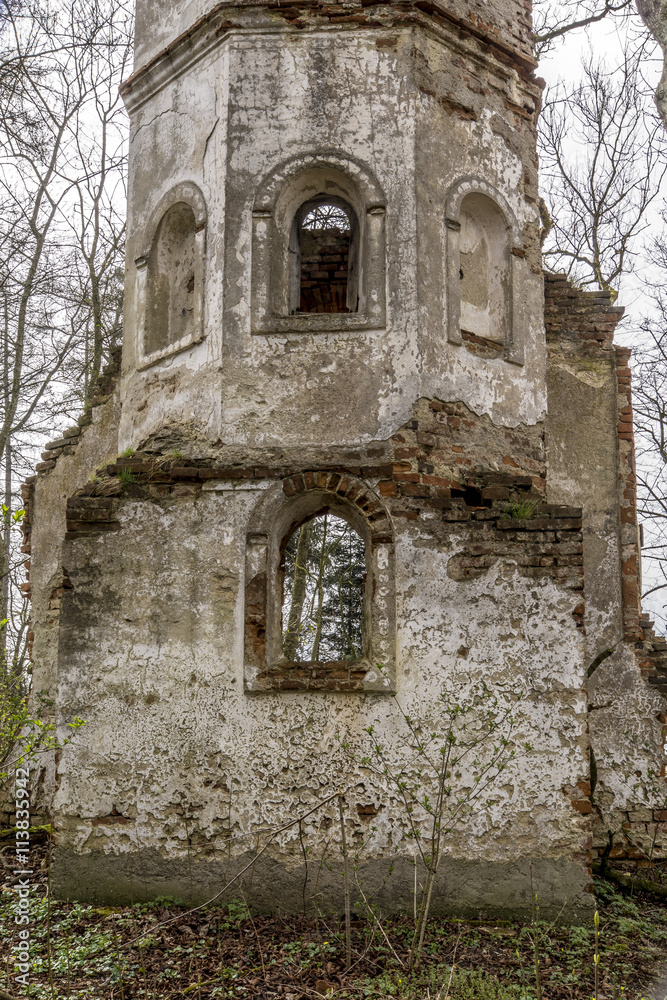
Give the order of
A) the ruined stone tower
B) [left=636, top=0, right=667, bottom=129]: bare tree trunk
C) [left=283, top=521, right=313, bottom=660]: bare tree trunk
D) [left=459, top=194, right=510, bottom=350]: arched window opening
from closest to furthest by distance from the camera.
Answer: the ruined stone tower → [left=459, top=194, right=510, bottom=350]: arched window opening → [left=636, top=0, right=667, bottom=129]: bare tree trunk → [left=283, top=521, right=313, bottom=660]: bare tree trunk

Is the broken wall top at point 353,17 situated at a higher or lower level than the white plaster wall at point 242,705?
higher

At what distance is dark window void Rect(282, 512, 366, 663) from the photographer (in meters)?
12.3

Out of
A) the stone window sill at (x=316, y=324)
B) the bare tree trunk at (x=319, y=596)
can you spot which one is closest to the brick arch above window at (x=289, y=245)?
the stone window sill at (x=316, y=324)

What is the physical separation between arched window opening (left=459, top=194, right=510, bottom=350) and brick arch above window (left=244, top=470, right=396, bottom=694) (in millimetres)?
1813

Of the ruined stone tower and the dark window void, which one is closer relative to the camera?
the ruined stone tower

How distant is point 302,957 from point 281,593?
87.6 inches

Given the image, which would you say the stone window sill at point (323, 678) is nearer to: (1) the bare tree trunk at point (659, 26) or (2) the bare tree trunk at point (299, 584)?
(1) the bare tree trunk at point (659, 26)

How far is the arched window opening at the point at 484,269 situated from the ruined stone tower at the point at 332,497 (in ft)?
0.08

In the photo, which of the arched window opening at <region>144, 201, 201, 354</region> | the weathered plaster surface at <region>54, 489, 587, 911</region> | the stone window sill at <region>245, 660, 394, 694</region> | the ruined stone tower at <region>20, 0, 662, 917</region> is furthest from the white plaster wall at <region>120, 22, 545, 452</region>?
the stone window sill at <region>245, 660, 394, 694</region>

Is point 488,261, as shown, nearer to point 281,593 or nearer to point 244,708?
point 281,593

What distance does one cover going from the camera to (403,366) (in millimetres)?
6102

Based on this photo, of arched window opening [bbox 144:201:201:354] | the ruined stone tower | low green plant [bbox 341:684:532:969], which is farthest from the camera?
arched window opening [bbox 144:201:201:354]

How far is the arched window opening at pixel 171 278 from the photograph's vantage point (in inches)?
277

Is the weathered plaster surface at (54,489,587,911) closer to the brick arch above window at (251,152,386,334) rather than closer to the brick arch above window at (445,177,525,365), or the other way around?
the brick arch above window at (251,152,386,334)
